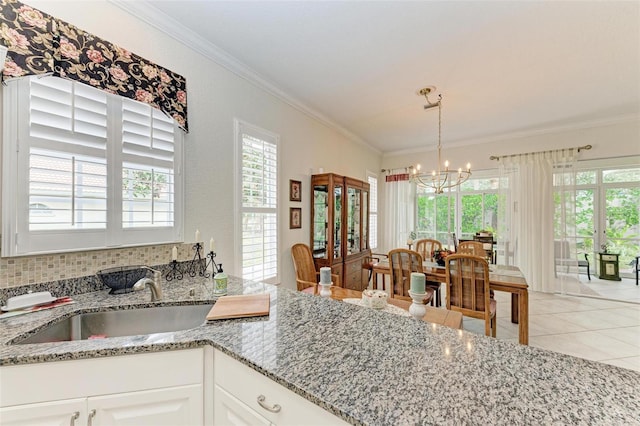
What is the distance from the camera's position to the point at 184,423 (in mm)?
983

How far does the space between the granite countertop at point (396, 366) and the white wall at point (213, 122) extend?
120cm

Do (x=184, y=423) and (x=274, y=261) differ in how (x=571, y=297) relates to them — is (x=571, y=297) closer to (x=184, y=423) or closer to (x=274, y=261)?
(x=274, y=261)

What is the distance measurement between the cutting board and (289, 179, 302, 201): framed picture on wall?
189 centimetres

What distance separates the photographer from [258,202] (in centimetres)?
274

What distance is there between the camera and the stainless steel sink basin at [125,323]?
3.99 ft

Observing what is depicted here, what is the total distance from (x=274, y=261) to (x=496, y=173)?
4.57 m

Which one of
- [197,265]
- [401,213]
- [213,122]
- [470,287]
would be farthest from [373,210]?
[197,265]

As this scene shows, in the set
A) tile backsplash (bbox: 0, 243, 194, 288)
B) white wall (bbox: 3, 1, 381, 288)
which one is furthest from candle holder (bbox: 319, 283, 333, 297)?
tile backsplash (bbox: 0, 243, 194, 288)

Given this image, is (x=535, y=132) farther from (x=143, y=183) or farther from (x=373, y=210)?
(x=143, y=183)

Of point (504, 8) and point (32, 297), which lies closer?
point (32, 297)

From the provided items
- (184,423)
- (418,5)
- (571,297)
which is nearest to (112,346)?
(184,423)

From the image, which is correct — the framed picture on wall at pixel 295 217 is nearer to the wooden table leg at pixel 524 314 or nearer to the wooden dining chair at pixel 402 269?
the wooden dining chair at pixel 402 269

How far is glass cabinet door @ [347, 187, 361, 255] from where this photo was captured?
12.9 feet

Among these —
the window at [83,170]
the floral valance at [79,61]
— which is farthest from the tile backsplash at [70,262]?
the floral valance at [79,61]
